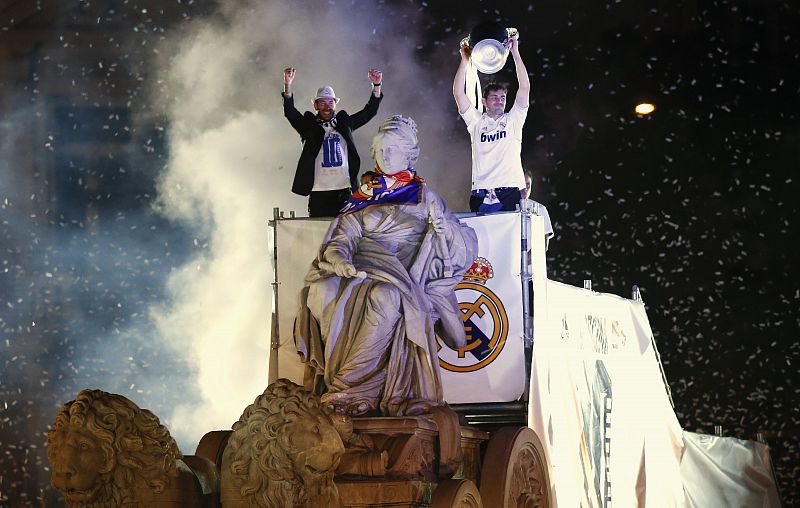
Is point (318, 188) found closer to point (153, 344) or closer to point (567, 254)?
point (153, 344)

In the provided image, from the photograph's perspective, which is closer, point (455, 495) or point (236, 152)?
point (455, 495)

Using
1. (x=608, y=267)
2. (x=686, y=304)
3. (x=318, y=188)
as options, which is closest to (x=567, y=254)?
(x=608, y=267)

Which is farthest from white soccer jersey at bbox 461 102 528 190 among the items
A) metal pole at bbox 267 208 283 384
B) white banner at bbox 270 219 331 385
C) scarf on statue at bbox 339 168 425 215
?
scarf on statue at bbox 339 168 425 215

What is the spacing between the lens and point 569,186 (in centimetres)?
1138

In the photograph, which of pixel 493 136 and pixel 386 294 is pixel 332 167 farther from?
pixel 386 294

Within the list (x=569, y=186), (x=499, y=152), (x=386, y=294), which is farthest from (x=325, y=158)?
(x=569, y=186)

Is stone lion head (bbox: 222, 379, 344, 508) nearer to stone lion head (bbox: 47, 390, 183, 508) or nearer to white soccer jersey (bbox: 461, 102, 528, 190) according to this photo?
stone lion head (bbox: 47, 390, 183, 508)

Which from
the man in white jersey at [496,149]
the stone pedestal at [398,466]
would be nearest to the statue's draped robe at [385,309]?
the stone pedestal at [398,466]

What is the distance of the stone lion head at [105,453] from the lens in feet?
13.6

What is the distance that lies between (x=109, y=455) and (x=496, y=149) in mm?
3575

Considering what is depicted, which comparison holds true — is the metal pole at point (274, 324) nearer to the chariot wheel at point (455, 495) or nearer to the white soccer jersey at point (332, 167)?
the white soccer jersey at point (332, 167)

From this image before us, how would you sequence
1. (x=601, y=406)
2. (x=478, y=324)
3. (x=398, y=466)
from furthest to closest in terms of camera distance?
(x=601, y=406)
(x=478, y=324)
(x=398, y=466)

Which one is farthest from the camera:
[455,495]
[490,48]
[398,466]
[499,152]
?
[499,152]

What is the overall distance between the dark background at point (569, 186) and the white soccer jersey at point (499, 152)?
308cm
